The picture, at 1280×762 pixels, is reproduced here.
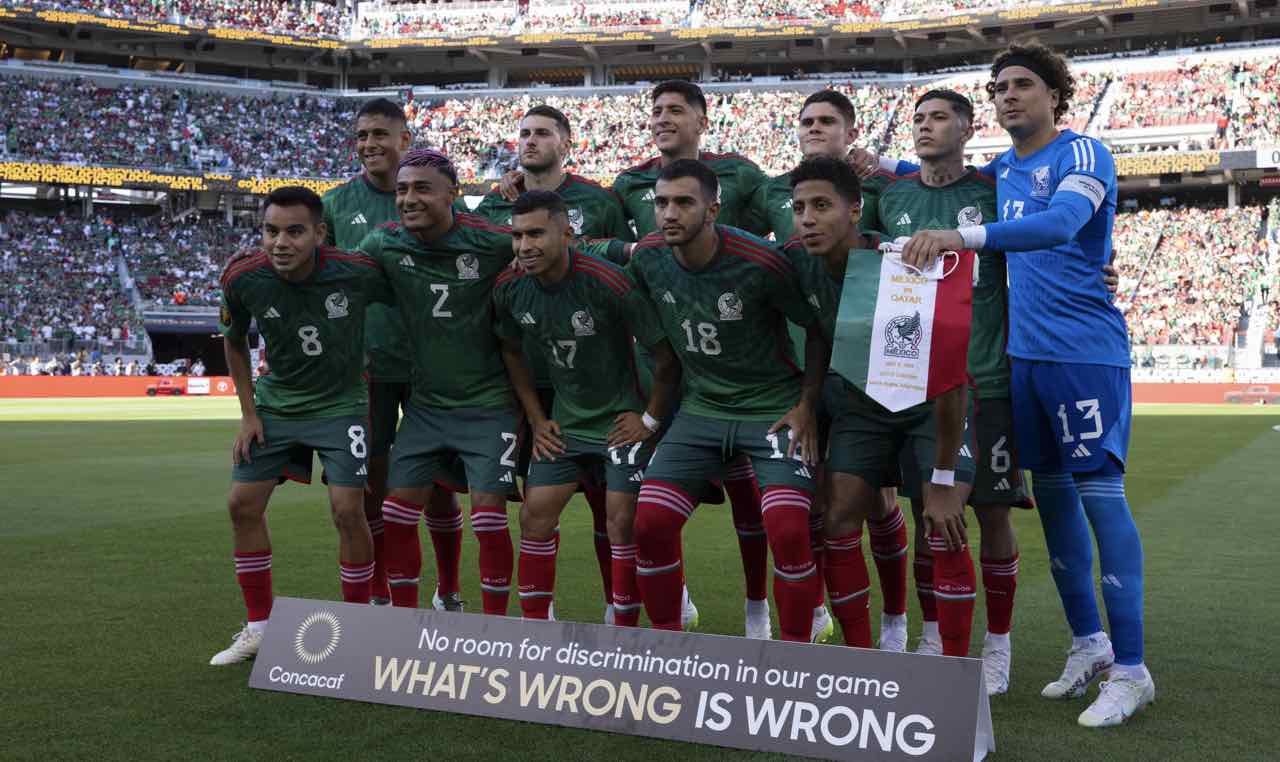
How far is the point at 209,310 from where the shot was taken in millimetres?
41281

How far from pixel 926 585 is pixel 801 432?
1173mm

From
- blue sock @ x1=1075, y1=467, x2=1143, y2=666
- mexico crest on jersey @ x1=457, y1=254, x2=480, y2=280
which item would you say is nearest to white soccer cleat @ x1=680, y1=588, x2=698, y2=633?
mexico crest on jersey @ x1=457, y1=254, x2=480, y2=280

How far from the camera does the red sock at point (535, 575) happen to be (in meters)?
5.14

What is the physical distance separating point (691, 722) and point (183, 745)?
1689 millimetres

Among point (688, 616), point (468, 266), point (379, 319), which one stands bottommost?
point (688, 616)

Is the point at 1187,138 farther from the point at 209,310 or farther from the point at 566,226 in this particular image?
the point at 566,226

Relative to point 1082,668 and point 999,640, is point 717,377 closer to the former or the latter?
point 999,640

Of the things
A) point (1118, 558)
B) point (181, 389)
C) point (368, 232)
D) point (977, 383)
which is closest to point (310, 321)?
point (368, 232)

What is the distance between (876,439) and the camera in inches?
188

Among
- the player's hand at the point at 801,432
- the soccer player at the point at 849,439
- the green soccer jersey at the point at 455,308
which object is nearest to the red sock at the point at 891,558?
the soccer player at the point at 849,439

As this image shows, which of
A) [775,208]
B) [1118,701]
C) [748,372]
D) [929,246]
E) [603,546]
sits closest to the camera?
[929,246]

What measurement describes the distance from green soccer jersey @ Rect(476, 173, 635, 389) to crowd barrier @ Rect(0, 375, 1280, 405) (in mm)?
29048

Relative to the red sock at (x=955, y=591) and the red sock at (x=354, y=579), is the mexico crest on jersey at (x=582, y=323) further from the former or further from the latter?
the red sock at (x=955, y=591)

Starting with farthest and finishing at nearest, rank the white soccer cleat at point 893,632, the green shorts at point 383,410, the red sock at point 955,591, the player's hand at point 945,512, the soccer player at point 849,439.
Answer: the green shorts at point 383,410 → the white soccer cleat at point 893,632 → the red sock at point 955,591 → the soccer player at point 849,439 → the player's hand at point 945,512
